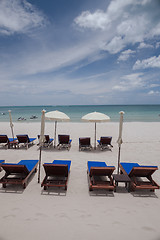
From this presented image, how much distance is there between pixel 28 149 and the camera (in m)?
8.27

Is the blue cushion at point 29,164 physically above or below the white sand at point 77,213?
above

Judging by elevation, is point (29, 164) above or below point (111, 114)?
below

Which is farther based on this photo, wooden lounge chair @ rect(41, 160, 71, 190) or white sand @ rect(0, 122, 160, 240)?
wooden lounge chair @ rect(41, 160, 71, 190)

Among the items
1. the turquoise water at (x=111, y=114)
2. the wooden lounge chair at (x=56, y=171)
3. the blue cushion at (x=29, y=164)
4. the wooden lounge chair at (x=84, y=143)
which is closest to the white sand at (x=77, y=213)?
the wooden lounge chair at (x=56, y=171)

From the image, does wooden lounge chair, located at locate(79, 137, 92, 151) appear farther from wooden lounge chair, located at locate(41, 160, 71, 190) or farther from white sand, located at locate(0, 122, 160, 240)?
wooden lounge chair, located at locate(41, 160, 71, 190)

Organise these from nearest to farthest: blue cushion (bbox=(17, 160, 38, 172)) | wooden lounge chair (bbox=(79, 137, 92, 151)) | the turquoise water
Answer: blue cushion (bbox=(17, 160, 38, 172)) < wooden lounge chair (bbox=(79, 137, 92, 151)) < the turquoise water

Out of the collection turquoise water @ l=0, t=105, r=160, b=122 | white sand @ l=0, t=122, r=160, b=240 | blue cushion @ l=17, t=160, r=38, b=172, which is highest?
turquoise water @ l=0, t=105, r=160, b=122

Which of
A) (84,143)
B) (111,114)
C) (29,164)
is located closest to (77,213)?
(29,164)

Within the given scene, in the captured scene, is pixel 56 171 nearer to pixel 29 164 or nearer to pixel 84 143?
pixel 29 164

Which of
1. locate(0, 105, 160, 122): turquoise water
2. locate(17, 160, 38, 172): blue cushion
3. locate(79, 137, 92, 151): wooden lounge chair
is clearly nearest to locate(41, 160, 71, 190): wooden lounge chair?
locate(17, 160, 38, 172): blue cushion

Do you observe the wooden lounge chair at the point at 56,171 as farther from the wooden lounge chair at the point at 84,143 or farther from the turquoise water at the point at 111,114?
the turquoise water at the point at 111,114

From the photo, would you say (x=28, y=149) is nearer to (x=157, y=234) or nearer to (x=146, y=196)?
(x=146, y=196)

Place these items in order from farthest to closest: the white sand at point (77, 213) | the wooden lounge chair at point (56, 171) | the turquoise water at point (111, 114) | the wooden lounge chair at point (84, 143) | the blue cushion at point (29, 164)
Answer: the turquoise water at point (111, 114) < the wooden lounge chair at point (84, 143) < the blue cushion at point (29, 164) < the wooden lounge chair at point (56, 171) < the white sand at point (77, 213)

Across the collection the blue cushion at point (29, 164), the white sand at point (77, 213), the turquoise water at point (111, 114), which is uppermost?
the turquoise water at point (111, 114)
